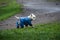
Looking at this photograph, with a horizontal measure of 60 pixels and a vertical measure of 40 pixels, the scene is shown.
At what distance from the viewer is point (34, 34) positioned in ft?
16.5

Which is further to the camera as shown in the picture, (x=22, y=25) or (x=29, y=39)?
(x=22, y=25)

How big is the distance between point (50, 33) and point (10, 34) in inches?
31.4

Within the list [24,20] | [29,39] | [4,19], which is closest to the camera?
[29,39]

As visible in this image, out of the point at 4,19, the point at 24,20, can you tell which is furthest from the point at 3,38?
the point at 4,19

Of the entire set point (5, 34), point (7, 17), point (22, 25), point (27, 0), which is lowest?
point (27, 0)

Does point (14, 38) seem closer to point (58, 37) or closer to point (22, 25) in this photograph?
point (58, 37)

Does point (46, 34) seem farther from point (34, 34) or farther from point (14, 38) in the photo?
point (14, 38)

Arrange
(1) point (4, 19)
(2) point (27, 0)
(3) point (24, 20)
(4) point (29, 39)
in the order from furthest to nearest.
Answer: (2) point (27, 0) < (1) point (4, 19) < (3) point (24, 20) < (4) point (29, 39)

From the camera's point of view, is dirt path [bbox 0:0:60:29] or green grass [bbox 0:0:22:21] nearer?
dirt path [bbox 0:0:60:29]

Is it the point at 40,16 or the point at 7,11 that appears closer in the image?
the point at 40,16

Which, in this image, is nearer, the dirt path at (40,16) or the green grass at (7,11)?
the dirt path at (40,16)

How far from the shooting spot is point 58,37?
4855 millimetres

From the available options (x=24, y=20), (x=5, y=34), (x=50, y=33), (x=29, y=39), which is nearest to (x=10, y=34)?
(x=5, y=34)

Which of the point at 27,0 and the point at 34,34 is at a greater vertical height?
the point at 34,34
